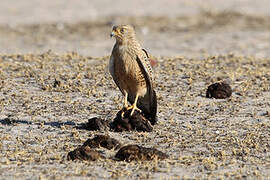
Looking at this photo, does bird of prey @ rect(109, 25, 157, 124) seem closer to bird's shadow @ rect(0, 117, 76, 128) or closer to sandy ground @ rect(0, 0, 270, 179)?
sandy ground @ rect(0, 0, 270, 179)

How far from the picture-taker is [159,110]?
28.6ft

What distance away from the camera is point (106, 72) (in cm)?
1042

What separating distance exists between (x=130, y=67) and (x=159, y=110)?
1.49 m

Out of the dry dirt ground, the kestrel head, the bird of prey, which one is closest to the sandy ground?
the dry dirt ground


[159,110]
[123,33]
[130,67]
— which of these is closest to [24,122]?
[130,67]

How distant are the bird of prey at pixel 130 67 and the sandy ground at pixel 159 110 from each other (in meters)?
0.56

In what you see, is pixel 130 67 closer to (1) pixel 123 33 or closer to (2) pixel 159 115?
(1) pixel 123 33

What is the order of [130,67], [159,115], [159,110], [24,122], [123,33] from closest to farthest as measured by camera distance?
[130,67]
[123,33]
[24,122]
[159,115]
[159,110]

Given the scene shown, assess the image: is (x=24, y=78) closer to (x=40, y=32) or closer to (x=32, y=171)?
(x=32, y=171)

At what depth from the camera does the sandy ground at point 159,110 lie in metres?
6.34

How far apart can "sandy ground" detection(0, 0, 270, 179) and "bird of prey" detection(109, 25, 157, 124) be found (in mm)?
556

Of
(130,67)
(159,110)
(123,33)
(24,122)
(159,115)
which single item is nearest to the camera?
(130,67)

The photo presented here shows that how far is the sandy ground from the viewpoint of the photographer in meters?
6.34

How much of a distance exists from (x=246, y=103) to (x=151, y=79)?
7.07 feet
